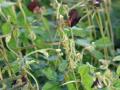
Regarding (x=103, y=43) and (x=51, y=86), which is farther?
(x=103, y=43)

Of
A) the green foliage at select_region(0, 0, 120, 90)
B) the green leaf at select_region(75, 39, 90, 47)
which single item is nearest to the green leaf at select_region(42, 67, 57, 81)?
the green foliage at select_region(0, 0, 120, 90)

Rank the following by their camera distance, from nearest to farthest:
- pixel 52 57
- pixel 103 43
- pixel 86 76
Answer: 1. pixel 86 76
2. pixel 52 57
3. pixel 103 43

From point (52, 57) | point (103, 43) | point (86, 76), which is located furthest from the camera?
point (103, 43)

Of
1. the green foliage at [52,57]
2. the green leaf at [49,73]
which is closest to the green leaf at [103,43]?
the green foliage at [52,57]

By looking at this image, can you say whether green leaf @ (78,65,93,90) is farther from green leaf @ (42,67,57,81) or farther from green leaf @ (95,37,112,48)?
green leaf @ (95,37,112,48)

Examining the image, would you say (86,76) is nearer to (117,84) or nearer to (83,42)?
(117,84)

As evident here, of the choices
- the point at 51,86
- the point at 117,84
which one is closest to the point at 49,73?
the point at 51,86

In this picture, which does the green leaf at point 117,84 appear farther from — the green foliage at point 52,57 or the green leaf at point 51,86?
the green leaf at point 51,86
